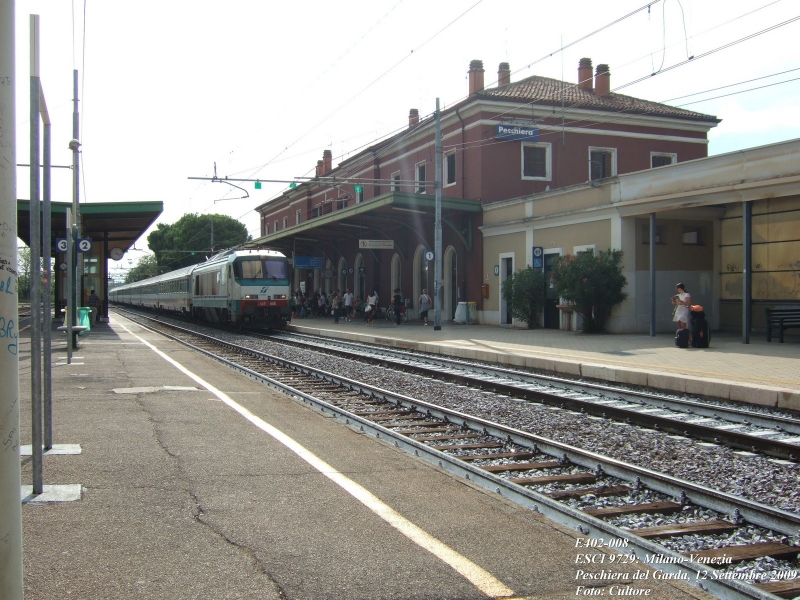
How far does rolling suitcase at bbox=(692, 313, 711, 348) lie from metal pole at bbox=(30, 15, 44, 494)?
47.2 ft

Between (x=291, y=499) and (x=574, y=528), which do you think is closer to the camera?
(x=574, y=528)

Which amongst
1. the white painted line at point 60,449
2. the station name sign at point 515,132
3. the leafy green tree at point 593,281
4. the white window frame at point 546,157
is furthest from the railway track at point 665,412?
the white window frame at point 546,157

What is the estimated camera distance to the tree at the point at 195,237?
3514 inches

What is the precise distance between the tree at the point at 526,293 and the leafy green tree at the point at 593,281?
266 cm

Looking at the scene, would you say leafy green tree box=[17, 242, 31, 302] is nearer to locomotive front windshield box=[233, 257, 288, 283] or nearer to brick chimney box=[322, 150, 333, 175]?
locomotive front windshield box=[233, 257, 288, 283]

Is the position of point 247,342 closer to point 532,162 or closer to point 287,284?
point 287,284

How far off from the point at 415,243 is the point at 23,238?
19.6m

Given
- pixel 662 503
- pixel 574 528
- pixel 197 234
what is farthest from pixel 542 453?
pixel 197 234

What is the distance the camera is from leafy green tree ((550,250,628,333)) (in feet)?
68.4

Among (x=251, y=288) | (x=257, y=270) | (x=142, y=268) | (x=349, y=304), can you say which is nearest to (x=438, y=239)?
(x=257, y=270)

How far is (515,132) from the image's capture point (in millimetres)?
29641

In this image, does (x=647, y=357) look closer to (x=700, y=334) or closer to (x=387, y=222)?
(x=700, y=334)

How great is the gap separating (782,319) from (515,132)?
15.1 metres

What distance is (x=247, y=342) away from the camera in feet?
76.2
